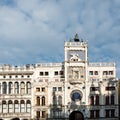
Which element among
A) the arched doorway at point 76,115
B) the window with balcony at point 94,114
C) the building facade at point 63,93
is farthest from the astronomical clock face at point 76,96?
the window with balcony at point 94,114

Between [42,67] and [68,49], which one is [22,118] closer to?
[42,67]

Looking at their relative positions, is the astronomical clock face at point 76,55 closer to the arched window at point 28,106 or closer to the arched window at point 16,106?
the arched window at point 28,106

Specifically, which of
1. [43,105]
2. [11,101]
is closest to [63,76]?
[43,105]

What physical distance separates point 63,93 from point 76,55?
9.95 m

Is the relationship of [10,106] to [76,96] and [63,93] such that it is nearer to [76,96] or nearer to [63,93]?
Answer: [63,93]

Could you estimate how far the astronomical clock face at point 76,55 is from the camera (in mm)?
82000

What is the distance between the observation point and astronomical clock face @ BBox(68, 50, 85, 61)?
82000mm

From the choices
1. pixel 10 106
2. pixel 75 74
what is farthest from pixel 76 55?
pixel 10 106

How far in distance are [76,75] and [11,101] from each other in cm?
1716

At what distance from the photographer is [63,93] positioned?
3201 inches

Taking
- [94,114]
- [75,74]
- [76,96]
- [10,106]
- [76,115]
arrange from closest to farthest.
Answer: [94,114], [76,96], [10,106], [75,74], [76,115]

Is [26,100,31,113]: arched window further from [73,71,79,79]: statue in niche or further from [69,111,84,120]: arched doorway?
[73,71,79,79]: statue in niche

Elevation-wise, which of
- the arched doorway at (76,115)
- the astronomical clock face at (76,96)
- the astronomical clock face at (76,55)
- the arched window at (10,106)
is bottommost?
the arched doorway at (76,115)

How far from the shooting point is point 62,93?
267ft
